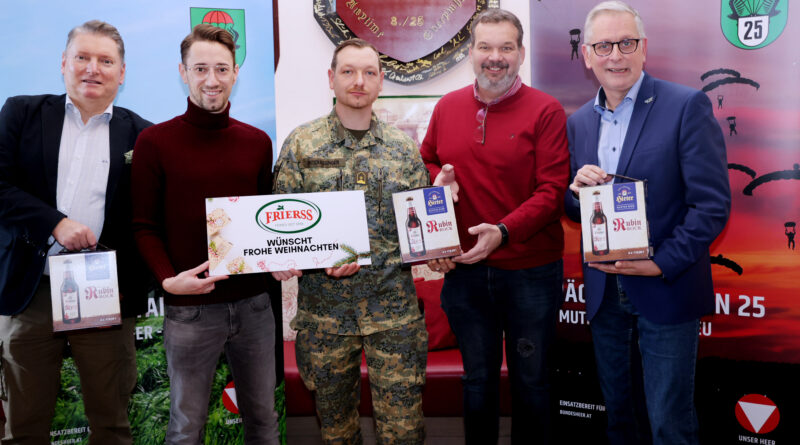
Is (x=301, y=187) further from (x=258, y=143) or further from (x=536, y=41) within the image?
(x=536, y=41)

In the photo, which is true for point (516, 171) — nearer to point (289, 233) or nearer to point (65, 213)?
point (289, 233)

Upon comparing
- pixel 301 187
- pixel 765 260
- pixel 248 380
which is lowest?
pixel 248 380

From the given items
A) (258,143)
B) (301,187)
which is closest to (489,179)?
(301,187)

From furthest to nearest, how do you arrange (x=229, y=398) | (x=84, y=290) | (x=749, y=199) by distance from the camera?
(x=229, y=398), (x=749, y=199), (x=84, y=290)

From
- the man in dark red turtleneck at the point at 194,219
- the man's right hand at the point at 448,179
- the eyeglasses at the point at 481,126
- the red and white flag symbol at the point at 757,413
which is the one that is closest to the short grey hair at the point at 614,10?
the eyeglasses at the point at 481,126

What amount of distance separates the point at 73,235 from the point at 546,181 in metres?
1.99

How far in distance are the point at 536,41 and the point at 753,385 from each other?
2.20 m

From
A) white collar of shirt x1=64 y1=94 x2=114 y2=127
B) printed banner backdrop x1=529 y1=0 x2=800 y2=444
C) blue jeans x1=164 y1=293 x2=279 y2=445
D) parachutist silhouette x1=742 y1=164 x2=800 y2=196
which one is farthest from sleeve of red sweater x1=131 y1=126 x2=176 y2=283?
parachutist silhouette x1=742 y1=164 x2=800 y2=196

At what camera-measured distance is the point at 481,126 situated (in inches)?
100

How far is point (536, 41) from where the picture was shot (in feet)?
10.6

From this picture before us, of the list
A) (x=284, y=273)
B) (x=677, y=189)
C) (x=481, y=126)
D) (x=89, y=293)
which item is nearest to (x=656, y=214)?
(x=677, y=189)

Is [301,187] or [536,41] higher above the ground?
[536,41]

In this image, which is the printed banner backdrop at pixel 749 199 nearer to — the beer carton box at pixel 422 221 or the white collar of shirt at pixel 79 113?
the beer carton box at pixel 422 221

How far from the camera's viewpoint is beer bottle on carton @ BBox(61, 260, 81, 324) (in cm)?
221
